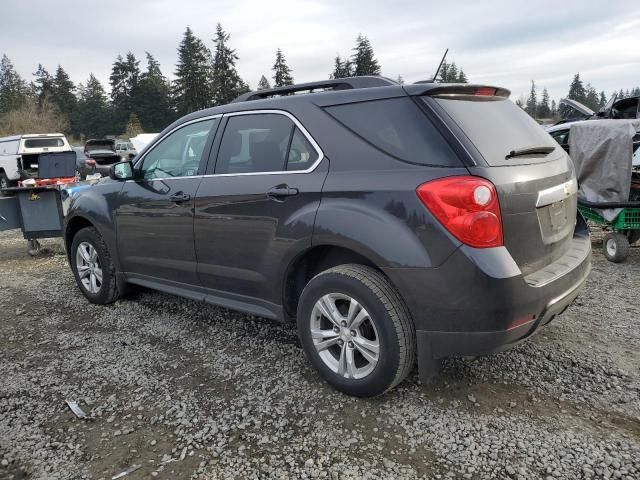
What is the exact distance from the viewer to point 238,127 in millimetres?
3619

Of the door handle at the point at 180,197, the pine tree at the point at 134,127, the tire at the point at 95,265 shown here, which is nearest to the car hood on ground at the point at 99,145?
the tire at the point at 95,265

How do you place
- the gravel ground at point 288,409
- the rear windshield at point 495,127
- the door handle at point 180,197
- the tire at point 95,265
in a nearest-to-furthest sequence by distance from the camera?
the gravel ground at point 288,409, the rear windshield at point 495,127, the door handle at point 180,197, the tire at point 95,265

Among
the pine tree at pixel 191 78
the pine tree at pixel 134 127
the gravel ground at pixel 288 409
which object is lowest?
the gravel ground at pixel 288 409

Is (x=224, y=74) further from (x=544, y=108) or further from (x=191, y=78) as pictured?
(x=544, y=108)

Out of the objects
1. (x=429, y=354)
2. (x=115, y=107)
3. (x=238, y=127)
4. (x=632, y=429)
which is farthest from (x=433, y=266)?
(x=115, y=107)

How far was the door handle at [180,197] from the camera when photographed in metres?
3.76

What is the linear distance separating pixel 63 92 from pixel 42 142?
224ft

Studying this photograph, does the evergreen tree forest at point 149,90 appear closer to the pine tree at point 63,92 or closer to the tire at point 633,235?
the pine tree at point 63,92

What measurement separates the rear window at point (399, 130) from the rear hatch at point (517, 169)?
0.33 feet

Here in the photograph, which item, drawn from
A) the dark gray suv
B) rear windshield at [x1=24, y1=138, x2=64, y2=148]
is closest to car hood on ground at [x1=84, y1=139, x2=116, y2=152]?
rear windshield at [x1=24, y1=138, x2=64, y2=148]

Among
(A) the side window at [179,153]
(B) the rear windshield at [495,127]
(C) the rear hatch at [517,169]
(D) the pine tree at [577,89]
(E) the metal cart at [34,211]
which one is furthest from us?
(D) the pine tree at [577,89]

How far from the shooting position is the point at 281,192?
3127 mm

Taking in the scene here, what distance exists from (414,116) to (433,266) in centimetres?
83

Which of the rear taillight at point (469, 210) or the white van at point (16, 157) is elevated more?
the white van at point (16, 157)
